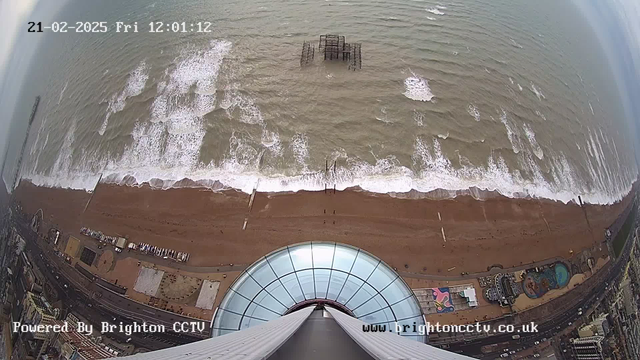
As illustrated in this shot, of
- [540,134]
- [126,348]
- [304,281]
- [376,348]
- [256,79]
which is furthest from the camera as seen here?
[256,79]

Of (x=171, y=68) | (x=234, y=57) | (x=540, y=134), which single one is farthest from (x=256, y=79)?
(x=540, y=134)

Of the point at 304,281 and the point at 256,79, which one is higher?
the point at 256,79

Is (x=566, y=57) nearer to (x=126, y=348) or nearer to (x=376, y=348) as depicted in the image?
(x=376, y=348)

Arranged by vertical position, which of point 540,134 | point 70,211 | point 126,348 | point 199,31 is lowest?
point 126,348

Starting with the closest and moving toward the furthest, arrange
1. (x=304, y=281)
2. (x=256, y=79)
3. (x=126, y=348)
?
1. (x=304, y=281)
2. (x=126, y=348)
3. (x=256, y=79)

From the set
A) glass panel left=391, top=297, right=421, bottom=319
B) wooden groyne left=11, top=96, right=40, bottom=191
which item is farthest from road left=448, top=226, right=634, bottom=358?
Result: wooden groyne left=11, top=96, right=40, bottom=191

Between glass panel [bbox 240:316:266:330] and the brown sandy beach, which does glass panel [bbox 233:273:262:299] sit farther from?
the brown sandy beach

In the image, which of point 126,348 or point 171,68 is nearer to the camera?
point 126,348

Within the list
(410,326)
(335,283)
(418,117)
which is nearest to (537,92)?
(418,117)

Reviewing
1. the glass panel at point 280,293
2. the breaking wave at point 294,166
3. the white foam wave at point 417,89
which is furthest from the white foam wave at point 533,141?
the glass panel at point 280,293
